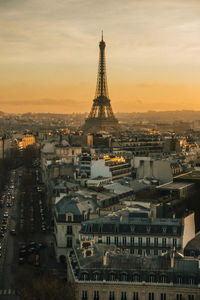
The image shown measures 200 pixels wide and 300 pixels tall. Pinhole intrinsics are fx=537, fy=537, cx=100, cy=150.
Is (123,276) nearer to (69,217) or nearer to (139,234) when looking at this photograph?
(139,234)

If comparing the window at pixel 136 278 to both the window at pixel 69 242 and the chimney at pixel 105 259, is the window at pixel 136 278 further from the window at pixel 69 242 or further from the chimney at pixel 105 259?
the window at pixel 69 242

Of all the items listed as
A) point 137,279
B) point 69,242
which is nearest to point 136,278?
point 137,279

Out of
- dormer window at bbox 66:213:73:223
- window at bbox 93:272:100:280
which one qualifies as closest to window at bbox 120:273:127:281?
window at bbox 93:272:100:280

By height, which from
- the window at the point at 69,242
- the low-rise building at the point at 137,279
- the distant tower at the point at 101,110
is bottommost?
the window at the point at 69,242

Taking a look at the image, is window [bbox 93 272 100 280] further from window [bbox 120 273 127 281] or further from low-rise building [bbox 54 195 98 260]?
low-rise building [bbox 54 195 98 260]

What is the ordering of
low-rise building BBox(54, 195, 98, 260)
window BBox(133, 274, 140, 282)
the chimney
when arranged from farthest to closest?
low-rise building BBox(54, 195, 98, 260), the chimney, window BBox(133, 274, 140, 282)

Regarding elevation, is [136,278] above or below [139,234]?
below

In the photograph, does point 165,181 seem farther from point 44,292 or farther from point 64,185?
point 44,292

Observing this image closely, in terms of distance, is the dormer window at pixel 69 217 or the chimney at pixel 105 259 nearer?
the chimney at pixel 105 259

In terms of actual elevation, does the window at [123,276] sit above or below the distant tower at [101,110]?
below

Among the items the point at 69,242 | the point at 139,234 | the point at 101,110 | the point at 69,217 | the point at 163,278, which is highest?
the point at 101,110

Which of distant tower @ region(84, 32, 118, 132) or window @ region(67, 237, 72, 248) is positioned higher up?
distant tower @ region(84, 32, 118, 132)

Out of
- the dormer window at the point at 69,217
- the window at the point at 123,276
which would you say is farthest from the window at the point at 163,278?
the dormer window at the point at 69,217
